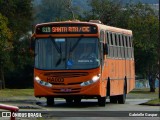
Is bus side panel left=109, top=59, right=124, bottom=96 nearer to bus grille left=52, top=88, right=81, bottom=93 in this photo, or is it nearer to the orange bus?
the orange bus

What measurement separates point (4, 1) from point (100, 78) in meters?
43.9

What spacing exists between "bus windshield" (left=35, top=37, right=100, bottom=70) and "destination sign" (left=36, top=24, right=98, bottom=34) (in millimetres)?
320

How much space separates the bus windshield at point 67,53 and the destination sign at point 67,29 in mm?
320

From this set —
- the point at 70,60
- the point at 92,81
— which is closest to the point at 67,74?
the point at 70,60

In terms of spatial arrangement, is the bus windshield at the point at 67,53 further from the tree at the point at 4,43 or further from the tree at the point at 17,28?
the tree at the point at 17,28

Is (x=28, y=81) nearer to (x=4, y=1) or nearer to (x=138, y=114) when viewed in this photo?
(x=4, y=1)

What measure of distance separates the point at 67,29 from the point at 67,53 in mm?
1048

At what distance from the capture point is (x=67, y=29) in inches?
1025

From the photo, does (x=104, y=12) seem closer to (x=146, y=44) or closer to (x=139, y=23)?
(x=139, y=23)

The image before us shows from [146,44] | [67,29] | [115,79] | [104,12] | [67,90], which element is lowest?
[67,90]

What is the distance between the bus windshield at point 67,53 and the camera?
83.7ft

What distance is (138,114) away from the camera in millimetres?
22328

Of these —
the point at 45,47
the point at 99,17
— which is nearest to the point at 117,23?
the point at 99,17

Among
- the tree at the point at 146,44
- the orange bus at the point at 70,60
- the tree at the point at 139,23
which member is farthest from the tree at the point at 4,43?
the orange bus at the point at 70,60
